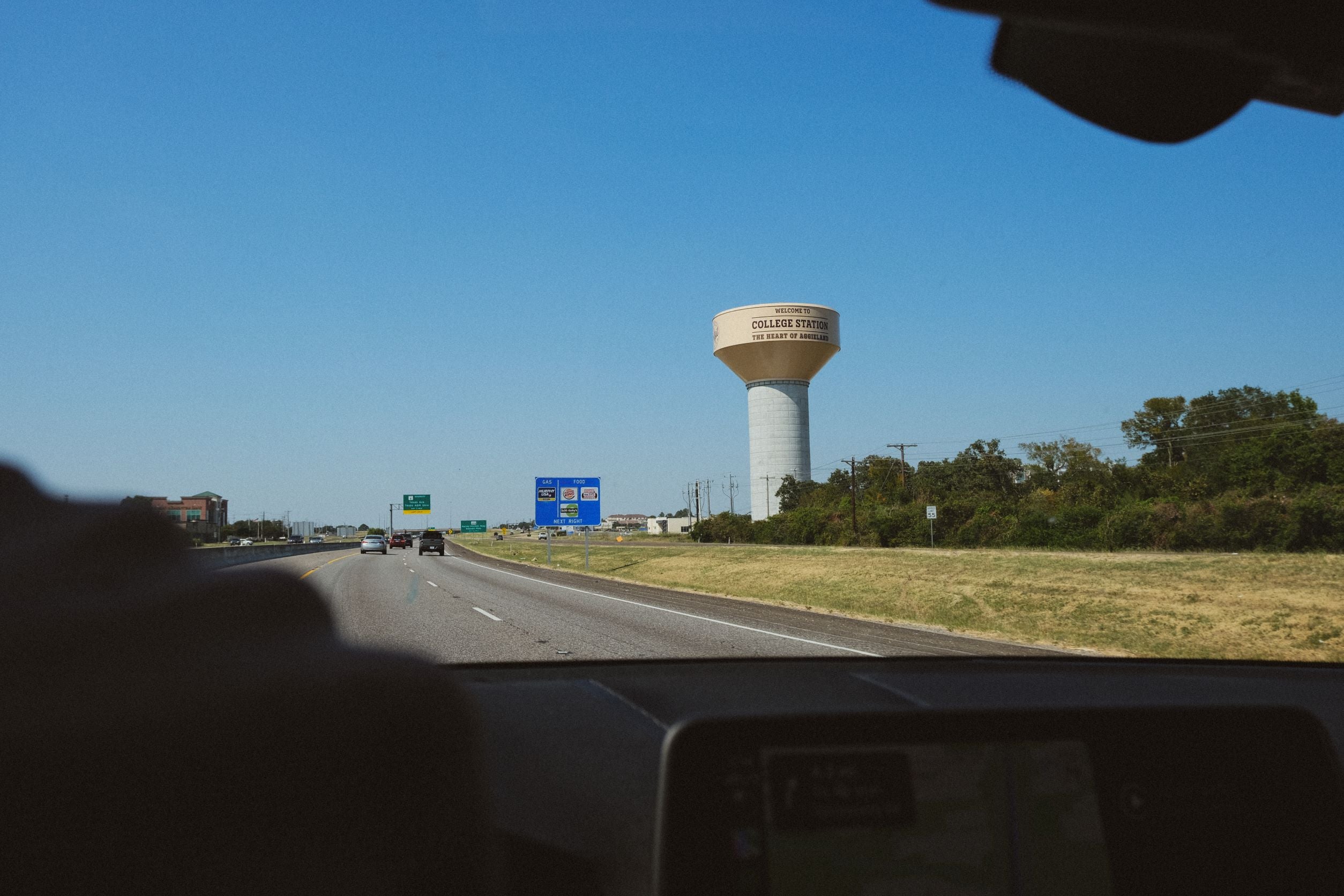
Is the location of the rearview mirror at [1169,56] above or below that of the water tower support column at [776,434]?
below

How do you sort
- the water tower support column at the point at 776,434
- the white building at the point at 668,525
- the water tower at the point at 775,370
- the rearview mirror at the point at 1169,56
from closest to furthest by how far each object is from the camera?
the rearview mirror at the point at 1169,56 < the water tower at the point at 775,370 < the water tower support column at the point at 776,434 < the white building at the point at 668,525

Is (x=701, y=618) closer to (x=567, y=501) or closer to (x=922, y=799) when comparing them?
(x=922, y=799)

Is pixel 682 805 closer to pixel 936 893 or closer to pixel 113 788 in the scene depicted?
pixel 936 893

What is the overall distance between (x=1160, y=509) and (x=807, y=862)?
48221mm

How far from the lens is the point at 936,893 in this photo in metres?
1.67

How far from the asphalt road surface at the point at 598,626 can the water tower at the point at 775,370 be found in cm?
6190

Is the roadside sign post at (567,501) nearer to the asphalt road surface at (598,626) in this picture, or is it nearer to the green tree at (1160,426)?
the asphalt road surface at (598,626)

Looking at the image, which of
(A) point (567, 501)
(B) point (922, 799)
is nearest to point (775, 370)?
Answer: (A) point (567, 501)

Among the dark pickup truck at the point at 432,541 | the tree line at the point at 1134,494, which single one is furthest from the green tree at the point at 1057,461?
the dark pickup truck at the point at 432,541

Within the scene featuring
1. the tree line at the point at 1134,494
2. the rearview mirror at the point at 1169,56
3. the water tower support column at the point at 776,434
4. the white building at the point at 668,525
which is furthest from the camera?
the white building at the point at 668,525

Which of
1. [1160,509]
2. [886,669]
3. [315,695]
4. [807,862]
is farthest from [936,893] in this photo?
[1160,509]

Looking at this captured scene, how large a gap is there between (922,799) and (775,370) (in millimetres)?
90113

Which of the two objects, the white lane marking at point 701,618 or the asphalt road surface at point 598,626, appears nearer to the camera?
the asphalt road surface at point 598,626

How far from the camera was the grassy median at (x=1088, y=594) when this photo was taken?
14453 millimetres
